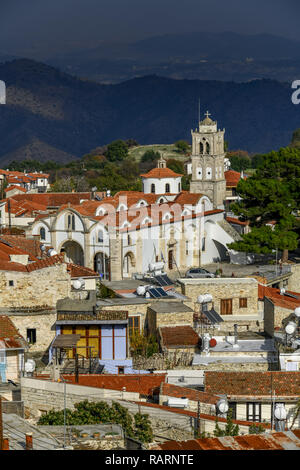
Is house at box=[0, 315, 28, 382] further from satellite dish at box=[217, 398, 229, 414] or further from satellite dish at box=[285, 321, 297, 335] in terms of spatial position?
satellite dish at box=[285, 321, 297, 335]

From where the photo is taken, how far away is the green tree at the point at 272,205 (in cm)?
4497

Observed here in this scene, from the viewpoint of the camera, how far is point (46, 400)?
18.9 metres

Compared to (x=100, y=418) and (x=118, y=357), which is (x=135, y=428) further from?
(x=118, y=357)

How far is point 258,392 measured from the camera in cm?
2044

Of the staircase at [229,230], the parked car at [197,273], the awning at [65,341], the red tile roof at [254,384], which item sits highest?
the staircase at [229,230]

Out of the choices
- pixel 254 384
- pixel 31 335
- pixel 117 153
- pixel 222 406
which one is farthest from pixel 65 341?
pixel 117 153

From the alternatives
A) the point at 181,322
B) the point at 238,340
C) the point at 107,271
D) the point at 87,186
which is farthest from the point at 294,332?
the point at 87,186

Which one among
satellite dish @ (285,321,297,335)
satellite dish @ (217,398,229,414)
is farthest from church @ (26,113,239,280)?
satellite dish @ (217,398,229,414)

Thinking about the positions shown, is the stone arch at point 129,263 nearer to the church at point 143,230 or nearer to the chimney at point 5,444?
the church at point 143,230

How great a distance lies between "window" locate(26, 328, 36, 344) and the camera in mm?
26641

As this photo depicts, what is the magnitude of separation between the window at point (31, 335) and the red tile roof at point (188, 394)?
7108mm

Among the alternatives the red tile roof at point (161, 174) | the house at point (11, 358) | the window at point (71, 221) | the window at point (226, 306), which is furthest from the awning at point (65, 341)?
the red tile roof at point (161, 174)

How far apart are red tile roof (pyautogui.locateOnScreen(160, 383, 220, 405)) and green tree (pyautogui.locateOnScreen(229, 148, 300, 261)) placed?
81.8 feet
